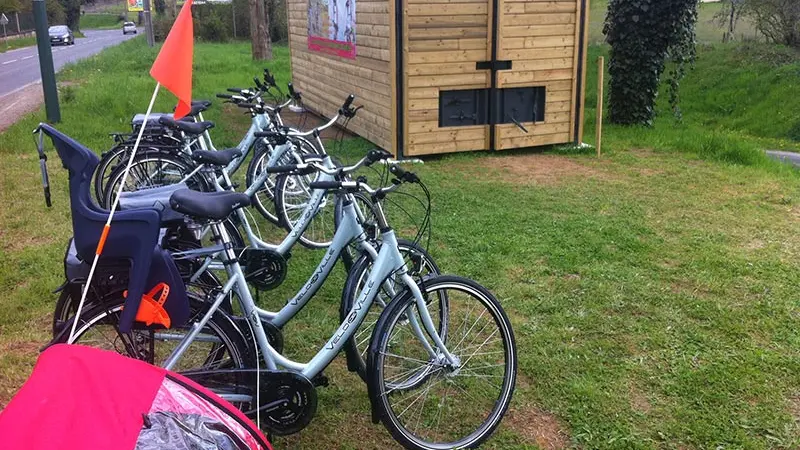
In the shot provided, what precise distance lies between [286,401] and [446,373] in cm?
70

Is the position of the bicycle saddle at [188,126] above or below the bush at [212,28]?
below

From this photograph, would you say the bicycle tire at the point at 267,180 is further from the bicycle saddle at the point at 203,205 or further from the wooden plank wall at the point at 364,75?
the wooden plank wall at the point at 364,75

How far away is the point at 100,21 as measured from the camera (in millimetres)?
68250

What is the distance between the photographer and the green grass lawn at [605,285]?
307 centimetres

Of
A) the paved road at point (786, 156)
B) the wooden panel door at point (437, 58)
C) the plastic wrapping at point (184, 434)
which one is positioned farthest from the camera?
the paved road at point (786, 156)

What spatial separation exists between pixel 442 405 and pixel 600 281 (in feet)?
6.07

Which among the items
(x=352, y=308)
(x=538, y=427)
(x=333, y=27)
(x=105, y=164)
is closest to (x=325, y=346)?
(x=352, y=308)

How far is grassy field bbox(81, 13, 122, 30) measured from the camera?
6538 centimetres

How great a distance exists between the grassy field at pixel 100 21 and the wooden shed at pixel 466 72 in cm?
6450

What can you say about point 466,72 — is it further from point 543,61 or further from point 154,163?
point 154,163

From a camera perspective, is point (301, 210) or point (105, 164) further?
point (105, 164)

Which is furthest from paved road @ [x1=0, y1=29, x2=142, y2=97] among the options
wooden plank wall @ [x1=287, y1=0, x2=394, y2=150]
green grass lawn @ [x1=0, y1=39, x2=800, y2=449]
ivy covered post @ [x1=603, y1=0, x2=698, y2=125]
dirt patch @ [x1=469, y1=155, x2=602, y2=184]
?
ivy covered post @ [x1=603, y1=0, x2=698, y2=125]

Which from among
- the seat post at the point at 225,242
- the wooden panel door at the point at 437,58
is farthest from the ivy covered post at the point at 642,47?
the seat post at the point at 225,242

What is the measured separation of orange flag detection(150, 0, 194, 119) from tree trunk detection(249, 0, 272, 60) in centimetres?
1920
